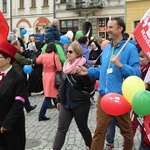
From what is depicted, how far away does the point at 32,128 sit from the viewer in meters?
7.95

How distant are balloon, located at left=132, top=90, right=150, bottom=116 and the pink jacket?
200 inches

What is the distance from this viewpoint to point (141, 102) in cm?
402

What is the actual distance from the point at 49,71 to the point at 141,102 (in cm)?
532

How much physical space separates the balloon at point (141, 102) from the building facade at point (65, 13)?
34.2 meters

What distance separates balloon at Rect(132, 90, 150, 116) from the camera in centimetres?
403

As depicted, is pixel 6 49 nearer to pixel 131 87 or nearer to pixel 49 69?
pixel 131 87

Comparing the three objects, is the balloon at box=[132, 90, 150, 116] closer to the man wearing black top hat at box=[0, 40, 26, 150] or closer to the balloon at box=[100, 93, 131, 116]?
the balloon at box=[100, 93, 131, 116]

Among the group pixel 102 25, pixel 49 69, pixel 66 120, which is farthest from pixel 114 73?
pixel 102 25

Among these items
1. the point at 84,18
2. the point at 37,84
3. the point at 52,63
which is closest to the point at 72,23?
the point at 84,18

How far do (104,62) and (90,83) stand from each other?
25.4 inches

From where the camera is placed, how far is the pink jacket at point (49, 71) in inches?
356

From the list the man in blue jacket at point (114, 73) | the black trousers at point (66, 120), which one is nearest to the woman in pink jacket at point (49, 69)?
the black trousers at point (66, 120)

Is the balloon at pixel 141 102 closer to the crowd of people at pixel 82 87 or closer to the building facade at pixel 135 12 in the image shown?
the crowd of people at pixel 82 87

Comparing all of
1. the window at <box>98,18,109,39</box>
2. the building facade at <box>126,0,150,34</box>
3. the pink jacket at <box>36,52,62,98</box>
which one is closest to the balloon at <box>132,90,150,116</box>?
the pink jacket at <box>36,52,62,98</box>
